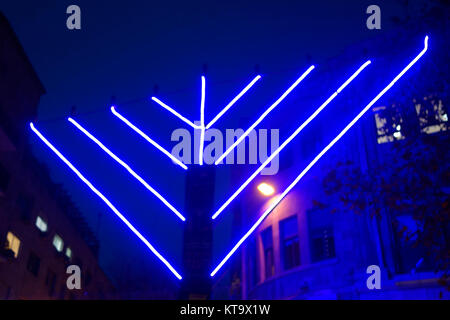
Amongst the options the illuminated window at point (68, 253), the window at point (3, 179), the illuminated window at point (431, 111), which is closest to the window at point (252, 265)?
the illuminated window at point (431, 111)

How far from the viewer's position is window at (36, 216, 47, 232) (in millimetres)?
28222

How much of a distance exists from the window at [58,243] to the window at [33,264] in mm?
3329

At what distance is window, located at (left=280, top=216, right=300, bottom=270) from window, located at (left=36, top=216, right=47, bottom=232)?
17145 mm

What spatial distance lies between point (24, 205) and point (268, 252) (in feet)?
49.0

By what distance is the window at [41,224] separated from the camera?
2822 centimetres

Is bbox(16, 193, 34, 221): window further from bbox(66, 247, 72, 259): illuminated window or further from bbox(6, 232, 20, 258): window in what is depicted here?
bbox(66, 247, 72, 259): illuminated window

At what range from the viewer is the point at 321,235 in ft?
50.3

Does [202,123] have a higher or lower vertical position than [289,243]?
lower

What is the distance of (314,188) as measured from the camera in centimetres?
1602

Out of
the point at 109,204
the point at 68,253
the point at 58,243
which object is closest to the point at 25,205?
the point at 58,243

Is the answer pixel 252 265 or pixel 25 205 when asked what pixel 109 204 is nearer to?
pixel 252 265

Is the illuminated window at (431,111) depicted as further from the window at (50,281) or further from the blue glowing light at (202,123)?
the window at (50,281)
